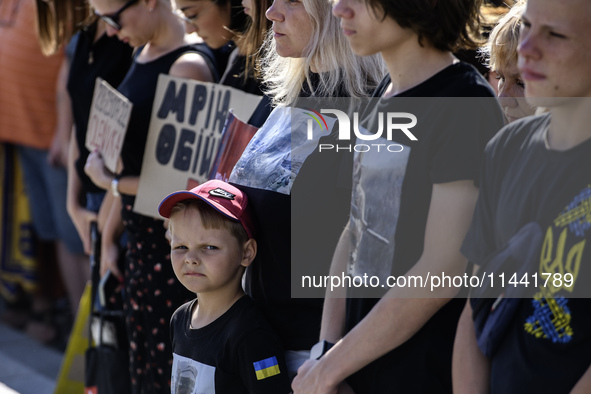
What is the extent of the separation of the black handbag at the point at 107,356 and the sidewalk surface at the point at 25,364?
1.09m

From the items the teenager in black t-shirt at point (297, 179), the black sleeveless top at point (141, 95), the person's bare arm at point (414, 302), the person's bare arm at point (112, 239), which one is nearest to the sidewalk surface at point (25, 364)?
the person's bare arm at point (112, 239)

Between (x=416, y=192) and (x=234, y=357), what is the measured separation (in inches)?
29.5

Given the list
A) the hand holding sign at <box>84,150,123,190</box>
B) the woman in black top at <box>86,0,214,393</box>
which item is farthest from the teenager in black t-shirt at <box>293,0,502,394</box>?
the hand holding sign at <box>84,150,123,190</box>

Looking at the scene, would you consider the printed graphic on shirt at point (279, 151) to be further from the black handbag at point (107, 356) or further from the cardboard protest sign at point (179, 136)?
the black handbag at point (107, 356)

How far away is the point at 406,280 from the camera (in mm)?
1773

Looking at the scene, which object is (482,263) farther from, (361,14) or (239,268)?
(239,268)

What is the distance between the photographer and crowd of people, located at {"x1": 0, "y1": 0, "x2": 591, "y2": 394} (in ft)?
5.14

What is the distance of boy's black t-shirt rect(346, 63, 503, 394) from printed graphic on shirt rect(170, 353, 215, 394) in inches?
18.8

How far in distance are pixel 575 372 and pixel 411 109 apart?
62 cm

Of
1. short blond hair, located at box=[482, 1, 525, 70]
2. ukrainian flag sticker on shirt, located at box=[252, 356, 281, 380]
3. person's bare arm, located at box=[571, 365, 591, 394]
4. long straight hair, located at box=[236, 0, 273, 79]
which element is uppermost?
short blond hair, located at box=[482, 1, 525, 70]

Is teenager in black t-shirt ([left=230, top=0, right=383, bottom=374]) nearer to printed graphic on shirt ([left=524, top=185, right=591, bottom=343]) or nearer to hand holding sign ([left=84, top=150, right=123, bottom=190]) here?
printed graphic on shirt ([left=524, top=185, right=591, bottom=343])

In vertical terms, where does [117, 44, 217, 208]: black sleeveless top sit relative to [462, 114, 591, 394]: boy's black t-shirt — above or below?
below

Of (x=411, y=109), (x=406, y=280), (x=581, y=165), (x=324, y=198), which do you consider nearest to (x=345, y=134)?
(x=324, y=198)

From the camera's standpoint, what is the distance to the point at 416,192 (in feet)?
5.81
